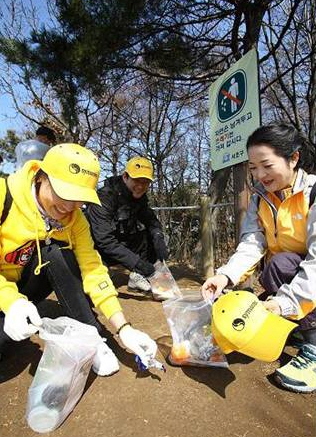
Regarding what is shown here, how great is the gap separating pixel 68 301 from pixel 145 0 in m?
2.75

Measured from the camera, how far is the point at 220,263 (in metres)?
4.43

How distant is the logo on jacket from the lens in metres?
1.67

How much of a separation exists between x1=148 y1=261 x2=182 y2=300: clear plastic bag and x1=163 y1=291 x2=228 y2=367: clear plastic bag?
0.71 m

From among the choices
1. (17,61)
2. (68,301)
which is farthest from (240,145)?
(17,61)

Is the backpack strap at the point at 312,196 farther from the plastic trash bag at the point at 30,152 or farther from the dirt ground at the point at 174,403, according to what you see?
the plastic trash bag at the point at 30,152

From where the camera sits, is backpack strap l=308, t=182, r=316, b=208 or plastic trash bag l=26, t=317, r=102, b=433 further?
backpack strap l=308, t=182, r=316, b=208

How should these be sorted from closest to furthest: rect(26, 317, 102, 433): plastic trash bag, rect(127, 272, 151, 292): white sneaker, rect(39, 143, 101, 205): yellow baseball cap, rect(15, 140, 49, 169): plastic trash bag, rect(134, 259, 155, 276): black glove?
rect(26, 317, 102, 433): plastic trash bag → rect(39, 143, 101, 205): yellow baseball cap → rect(134, 259, 155, 276): black glove → rect(127, 272, 151, 292): white sneaker → rect(15, 140, 49, 169): plastic trash bag

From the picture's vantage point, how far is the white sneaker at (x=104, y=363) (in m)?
1.64

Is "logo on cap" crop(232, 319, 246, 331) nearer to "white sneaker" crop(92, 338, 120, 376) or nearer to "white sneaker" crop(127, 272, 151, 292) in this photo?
"white sneaker" crop(92, 338, 120, 376)

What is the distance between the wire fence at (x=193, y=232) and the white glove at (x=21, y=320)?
8.82 feet

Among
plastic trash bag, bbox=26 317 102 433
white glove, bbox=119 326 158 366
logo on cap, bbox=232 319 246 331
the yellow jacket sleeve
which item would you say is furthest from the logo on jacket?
logo on cap, bbox=232 319 246 331

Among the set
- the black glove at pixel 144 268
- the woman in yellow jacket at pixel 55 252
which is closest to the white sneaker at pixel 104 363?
the woman in yellow jacket at pixel 55 252

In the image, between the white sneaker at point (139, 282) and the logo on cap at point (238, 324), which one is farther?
the white sneaker at point (139, 282)

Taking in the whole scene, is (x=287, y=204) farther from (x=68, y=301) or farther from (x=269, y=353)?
(x=68, y=301)
